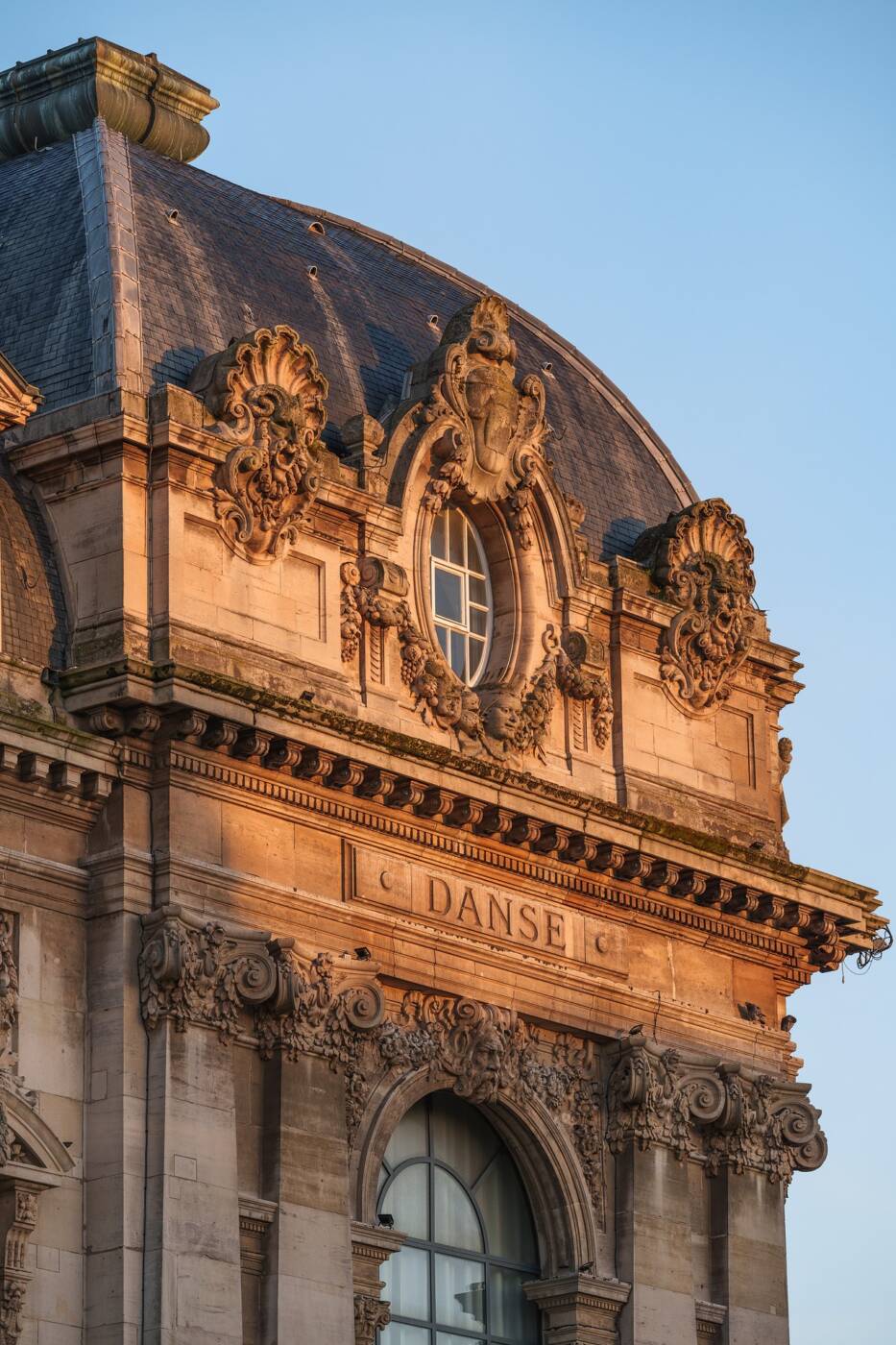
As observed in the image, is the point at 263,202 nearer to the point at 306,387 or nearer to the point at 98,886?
the point at 306,387

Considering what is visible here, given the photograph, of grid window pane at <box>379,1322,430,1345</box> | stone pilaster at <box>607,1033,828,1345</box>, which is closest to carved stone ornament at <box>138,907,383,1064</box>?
grid window pane at <box>379,1322,430,1345</box>

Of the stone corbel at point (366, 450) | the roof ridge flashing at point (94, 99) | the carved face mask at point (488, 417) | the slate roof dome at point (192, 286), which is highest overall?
the roof ridge flashing at point (94, 99)

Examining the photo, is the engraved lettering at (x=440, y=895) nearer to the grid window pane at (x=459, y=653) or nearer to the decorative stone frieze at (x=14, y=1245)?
the grid window pane at (x=459, y=653)

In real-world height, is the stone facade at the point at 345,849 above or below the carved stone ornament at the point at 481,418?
below

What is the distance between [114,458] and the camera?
144ft

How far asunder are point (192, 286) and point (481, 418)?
12.3 feet

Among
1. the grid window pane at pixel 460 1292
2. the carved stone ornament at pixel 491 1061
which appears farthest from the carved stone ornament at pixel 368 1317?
the grid window pane at pixel 460 1292

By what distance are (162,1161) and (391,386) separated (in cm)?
1160

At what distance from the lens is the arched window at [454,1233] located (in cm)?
4525

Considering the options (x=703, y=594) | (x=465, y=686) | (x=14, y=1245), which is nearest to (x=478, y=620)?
(x=465, y=686)

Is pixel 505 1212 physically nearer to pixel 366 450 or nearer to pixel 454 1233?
pixel 454 1233

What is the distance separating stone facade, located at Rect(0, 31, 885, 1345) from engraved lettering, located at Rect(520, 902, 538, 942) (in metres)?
0.06

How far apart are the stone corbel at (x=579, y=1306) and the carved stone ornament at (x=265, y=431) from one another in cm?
899

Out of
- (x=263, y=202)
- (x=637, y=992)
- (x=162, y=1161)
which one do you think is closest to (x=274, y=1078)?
(x=162, y=1161)
